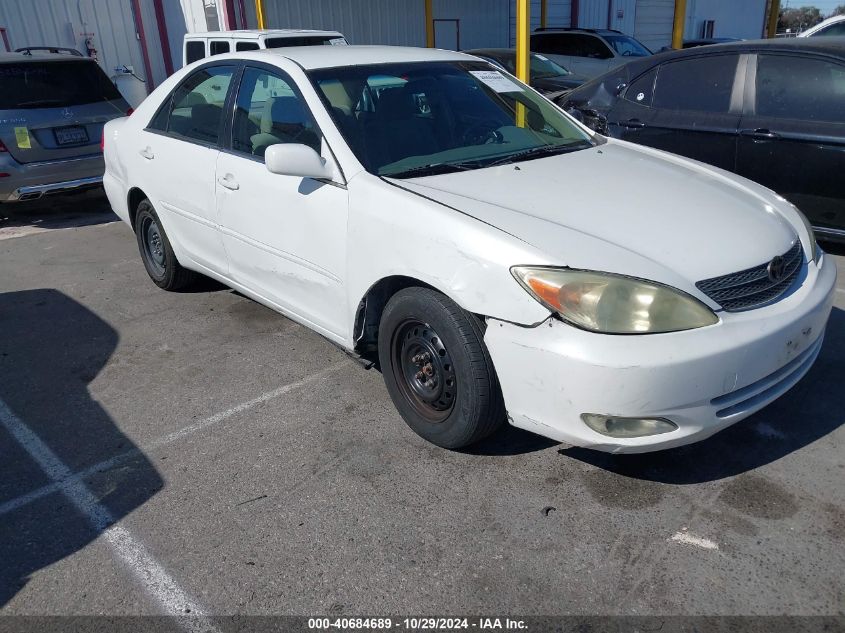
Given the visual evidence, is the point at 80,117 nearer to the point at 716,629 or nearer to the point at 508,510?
the point at 508,510

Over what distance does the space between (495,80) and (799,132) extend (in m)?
2.40

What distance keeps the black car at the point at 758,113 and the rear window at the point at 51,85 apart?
5269mm

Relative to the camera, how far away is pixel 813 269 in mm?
3074

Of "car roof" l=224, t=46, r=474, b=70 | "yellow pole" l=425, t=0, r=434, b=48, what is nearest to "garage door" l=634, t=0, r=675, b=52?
"yellow pole" l=425, t=0, r=434, b=48

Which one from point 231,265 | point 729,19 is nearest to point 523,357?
point 231,265

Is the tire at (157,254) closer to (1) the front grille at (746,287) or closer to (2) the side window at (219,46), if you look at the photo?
(1) the front grille at (746,287)

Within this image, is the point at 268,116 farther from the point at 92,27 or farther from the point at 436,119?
the point at 92,27

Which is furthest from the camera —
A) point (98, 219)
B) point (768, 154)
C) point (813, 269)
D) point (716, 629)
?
point (98, 219)

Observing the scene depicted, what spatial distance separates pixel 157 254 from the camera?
5.19 metres

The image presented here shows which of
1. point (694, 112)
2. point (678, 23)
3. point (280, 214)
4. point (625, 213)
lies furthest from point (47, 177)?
point (678, 23)

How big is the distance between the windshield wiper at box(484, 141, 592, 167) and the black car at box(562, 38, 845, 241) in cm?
200

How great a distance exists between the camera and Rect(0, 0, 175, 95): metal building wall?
11.3 metres

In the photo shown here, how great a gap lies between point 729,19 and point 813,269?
25782 mm

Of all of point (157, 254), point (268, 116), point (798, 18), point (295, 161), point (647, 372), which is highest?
point (268, 116)
